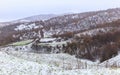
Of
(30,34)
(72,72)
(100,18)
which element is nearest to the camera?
(72,72)

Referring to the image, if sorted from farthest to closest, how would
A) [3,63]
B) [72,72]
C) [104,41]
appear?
1. [104,41]
2. [3,63]
3. [72,72]

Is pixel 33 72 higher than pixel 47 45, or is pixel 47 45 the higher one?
pixel 33 72

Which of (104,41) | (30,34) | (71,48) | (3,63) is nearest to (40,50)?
(71,48)

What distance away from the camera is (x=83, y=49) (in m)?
58.9

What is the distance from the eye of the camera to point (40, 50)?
6512 centimetres

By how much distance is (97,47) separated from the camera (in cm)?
5975

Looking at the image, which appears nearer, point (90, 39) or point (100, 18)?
point (90, 39)

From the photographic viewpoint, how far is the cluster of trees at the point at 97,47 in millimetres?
51406

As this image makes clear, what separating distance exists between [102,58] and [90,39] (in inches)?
585

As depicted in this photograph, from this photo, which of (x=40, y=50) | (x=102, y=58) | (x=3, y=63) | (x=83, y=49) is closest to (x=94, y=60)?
(x=102, y=58)

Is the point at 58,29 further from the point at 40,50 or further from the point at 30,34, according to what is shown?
the point at 40,50

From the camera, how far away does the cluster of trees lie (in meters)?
51.4

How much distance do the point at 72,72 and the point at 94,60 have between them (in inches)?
1107

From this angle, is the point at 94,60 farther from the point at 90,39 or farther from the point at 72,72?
the point at 72,72
